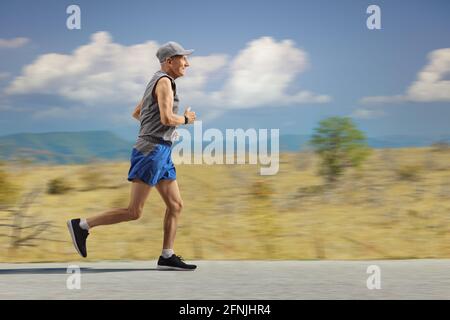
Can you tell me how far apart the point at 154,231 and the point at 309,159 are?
7283 mm

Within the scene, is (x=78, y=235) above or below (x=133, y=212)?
below

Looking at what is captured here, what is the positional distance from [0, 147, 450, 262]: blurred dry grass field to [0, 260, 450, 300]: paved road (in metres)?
3.14

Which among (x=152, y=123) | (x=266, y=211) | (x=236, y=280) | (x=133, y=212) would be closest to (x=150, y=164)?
(x=152, y=123)

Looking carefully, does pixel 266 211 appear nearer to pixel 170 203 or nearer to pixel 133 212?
pixel 170 203

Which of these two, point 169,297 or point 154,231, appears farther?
point 154,231

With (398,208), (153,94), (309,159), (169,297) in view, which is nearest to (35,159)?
(309,159)

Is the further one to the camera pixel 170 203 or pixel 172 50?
pixel 170 203

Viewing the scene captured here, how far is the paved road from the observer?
21.2ft

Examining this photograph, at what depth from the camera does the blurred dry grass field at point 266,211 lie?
1232cm

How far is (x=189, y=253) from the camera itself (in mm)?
11781

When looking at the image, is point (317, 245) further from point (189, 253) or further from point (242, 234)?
point (189, 253)

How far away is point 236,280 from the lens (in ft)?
23.6

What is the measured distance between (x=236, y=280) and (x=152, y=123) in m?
1.66
